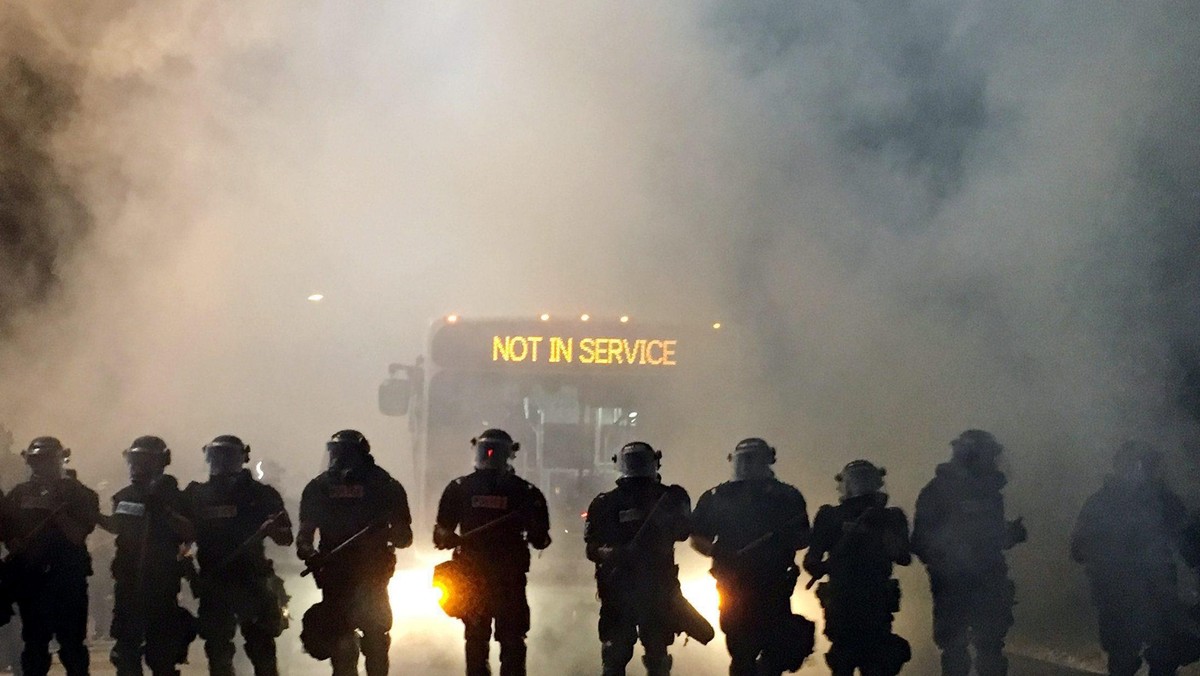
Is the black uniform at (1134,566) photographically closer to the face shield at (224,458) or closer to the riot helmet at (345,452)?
the riot helmet at (345,452)

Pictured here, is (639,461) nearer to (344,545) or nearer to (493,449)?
(493,449)

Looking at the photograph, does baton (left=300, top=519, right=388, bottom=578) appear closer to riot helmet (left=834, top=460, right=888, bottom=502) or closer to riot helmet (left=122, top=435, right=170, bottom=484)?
riot helmet (left=122, top=435, right=170, bottom=484)

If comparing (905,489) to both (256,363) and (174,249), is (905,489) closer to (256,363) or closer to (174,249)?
(174,249)

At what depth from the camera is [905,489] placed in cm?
1120

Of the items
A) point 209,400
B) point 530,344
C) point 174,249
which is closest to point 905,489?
point 530,344

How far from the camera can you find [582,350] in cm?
916

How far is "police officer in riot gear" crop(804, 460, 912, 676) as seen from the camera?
6.62 m

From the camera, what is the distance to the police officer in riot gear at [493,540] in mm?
6402

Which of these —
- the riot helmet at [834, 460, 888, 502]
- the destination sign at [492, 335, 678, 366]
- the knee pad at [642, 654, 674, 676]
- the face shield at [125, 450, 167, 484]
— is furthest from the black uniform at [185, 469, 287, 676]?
the riot helmet at [834, 460, 888, 502]

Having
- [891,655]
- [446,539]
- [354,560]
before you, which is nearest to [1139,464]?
[891,655]

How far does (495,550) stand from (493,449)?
19.2 inches

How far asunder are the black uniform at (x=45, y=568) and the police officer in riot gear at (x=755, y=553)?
125 inches

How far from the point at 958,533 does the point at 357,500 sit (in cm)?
305

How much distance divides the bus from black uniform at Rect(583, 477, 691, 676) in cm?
235
